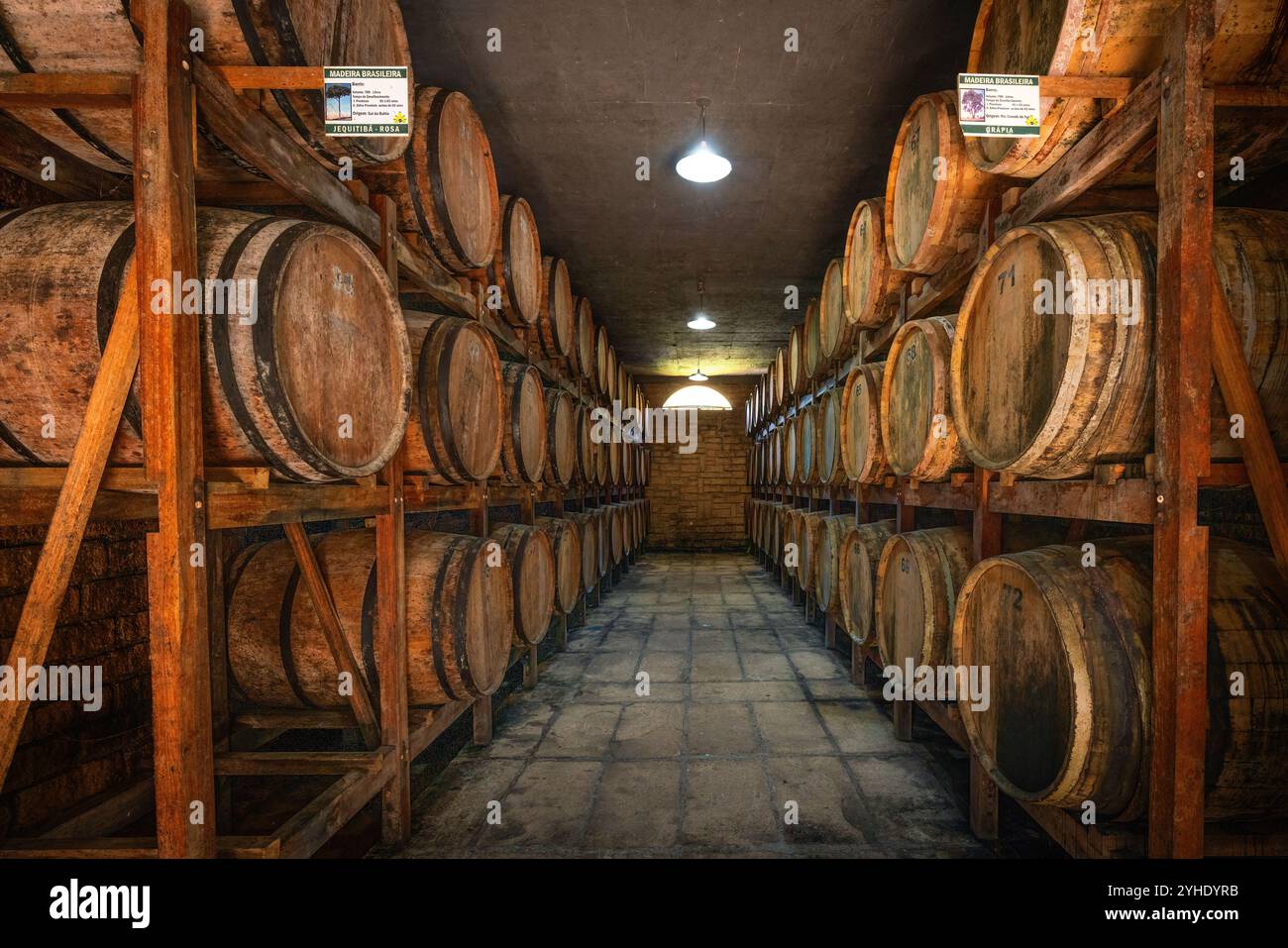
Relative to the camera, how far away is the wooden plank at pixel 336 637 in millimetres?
2688

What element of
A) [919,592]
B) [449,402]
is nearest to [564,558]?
[449,402]

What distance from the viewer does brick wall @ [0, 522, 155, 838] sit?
94.7 inches

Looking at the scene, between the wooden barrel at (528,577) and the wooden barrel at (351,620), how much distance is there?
94cm

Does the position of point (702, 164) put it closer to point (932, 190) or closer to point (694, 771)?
point (932, 190)

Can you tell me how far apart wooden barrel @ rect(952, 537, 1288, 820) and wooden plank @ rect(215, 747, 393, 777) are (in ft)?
8.36

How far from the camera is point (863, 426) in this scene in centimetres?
457

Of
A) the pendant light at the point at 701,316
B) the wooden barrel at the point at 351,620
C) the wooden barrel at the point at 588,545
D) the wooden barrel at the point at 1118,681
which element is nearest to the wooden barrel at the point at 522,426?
the wooden barrel at the point at 351,620

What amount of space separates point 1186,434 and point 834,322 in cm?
418

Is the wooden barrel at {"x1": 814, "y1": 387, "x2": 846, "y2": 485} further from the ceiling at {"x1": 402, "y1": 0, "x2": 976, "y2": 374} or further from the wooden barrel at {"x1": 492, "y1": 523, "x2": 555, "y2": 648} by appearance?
the wooden barrel at {"x1": 492, "y1": 523, "x2": 555, "y2": 648}

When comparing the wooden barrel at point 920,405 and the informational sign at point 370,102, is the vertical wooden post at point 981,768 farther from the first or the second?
the informational sign at point 370,102

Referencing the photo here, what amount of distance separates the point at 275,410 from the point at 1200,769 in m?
2.84
